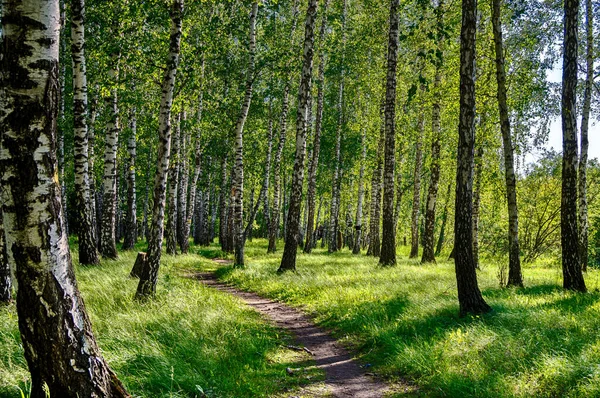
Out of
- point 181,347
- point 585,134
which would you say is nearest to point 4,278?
point 181,347

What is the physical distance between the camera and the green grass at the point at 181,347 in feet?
16.1

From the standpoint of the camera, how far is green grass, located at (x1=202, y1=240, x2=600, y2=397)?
532 cm

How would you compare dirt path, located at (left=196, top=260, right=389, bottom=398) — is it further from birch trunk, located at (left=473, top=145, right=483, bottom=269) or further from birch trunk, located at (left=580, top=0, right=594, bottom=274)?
birch trunk, located at (left=580, top=0, right=594, bottom=274)

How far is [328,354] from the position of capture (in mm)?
7562

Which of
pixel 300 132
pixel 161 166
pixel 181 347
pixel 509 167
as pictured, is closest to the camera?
pixel 181 347

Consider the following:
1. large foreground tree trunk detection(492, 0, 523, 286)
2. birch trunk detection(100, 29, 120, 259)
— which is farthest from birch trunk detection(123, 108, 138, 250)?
large foreground tree trunk detection(492, 0, 523, 286)

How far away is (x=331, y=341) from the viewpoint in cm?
831

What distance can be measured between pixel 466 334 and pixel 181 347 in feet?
14.8

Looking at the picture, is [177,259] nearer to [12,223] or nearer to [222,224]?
[222,224]

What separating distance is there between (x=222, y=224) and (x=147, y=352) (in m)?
21.6

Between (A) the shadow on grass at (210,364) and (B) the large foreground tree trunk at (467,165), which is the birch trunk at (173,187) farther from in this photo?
(B) the large foreground tree trunk at (467,165)

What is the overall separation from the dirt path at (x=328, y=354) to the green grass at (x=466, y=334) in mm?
323

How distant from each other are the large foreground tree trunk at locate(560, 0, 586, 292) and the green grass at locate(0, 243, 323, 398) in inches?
279

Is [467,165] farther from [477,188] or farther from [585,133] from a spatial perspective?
[585,133]
